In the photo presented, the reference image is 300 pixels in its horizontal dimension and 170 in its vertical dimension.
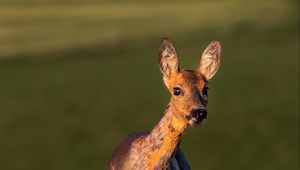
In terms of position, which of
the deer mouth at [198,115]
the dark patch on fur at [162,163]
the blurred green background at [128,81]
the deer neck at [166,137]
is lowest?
the deer mouth at [198,115]

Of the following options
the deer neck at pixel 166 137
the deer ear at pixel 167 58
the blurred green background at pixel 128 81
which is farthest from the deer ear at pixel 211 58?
the blurred green background at pixel 128 81

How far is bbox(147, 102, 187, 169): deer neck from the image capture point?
7910 millimetres

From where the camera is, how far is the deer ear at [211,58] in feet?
26.0

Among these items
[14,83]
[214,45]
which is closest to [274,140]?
[14,83]

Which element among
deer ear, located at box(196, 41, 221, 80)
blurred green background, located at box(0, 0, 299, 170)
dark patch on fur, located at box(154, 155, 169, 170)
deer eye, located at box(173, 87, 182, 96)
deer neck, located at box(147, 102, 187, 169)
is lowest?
dark patch on fur, located at box(154, 155, 169, 170)

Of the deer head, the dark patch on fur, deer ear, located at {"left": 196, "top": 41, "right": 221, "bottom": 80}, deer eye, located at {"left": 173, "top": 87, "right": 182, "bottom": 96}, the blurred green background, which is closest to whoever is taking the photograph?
the deer head

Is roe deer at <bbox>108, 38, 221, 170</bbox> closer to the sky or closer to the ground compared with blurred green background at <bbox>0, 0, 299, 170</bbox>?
closer to the ground

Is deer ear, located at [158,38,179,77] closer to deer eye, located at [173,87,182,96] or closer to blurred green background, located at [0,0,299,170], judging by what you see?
deer eye, located at [173,87,182,96]

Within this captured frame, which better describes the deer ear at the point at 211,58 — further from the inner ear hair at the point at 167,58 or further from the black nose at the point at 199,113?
the black nose at the point at 199,113

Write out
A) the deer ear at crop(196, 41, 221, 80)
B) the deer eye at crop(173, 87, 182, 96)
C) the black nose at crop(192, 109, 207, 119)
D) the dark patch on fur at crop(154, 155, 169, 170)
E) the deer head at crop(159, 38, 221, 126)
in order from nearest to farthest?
the black nose at crop(192, 109, 207, 119), the deer head at crop(159, 38, 221, 126), the deer eye at crop(173, 87, 182, 96), the deer ear at crop(196, 41, 221, 80), the dark patch on fur at crop(154, 155, 169, 170)

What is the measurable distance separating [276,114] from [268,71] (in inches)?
326

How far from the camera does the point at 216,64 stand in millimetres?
7891

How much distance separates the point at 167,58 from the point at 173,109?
1.44ft

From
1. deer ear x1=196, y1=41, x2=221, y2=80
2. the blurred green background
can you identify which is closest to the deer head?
deer ear x1=196, y1=41, x2=221, y2=80
